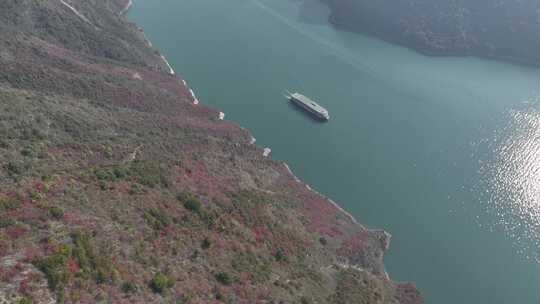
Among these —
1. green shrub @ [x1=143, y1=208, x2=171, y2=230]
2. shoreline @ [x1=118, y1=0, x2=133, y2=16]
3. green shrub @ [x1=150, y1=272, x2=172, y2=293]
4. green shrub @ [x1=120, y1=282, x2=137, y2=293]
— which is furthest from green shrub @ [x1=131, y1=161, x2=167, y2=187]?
shoreline @ [x1=118, y1=0, x2=133, y2=16]

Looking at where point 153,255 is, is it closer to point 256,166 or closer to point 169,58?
point 256,166

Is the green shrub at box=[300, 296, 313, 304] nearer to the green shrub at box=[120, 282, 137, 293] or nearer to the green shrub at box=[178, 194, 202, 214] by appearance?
the green shrub at box=[178, 194, 202, 214]

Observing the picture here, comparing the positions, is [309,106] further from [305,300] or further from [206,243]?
[206,243]

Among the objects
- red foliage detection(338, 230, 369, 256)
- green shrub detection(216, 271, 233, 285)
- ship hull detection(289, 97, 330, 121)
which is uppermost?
ship hull detection(289, 97, 330, 121)

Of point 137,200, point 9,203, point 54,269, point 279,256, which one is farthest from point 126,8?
point 54,269

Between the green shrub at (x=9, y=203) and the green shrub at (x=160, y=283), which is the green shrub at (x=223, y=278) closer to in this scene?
the green shrub at (x=160, y=283)

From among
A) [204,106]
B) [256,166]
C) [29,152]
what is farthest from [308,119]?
[29,152]

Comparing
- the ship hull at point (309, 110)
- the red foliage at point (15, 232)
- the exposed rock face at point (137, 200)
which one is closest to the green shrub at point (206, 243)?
the exposed rock face at point (137, 200)
